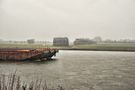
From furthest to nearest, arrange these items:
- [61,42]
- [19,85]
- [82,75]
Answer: [61,42]
[82,75]
[19,85]

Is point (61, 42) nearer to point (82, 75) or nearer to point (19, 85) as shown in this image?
point (82, 75)

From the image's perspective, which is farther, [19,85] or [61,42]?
[61,42]

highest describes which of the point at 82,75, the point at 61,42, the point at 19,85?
the point at 61,42

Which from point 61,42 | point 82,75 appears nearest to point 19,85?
point 82,75

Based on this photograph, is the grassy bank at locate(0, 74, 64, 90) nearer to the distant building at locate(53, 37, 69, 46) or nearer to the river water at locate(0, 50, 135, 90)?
the river water at locate(0, 50, 135, 90)

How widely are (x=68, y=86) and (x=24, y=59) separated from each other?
1301 inches

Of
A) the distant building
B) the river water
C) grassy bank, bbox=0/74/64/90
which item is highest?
the distant building

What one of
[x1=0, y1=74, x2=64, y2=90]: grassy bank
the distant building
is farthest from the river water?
the distant building

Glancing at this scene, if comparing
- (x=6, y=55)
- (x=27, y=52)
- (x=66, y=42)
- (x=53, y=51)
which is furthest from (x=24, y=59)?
(x=66, y=42)

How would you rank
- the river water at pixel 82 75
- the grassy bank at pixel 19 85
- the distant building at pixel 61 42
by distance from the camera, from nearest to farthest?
the grassy bank at pixel 19 85
the river water at pixel 82 75
the distant building at pixel 61 42

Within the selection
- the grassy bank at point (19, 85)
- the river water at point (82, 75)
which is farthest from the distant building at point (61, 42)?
the grassy bank at point (19, 85)

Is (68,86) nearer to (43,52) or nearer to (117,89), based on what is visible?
(117,89)

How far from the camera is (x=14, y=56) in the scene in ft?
169

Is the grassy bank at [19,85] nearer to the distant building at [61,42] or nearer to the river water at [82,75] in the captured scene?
the river water at [82,75]
